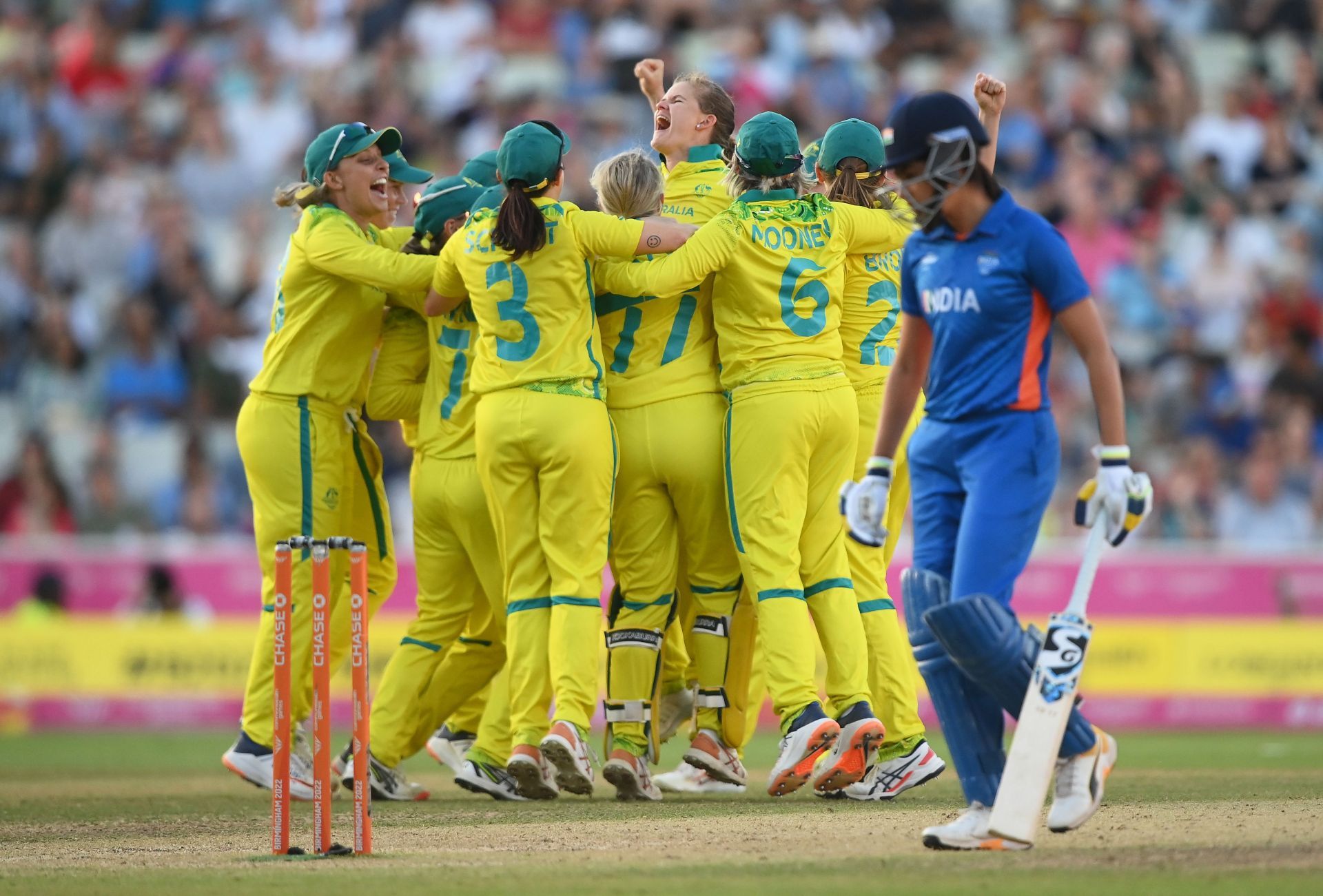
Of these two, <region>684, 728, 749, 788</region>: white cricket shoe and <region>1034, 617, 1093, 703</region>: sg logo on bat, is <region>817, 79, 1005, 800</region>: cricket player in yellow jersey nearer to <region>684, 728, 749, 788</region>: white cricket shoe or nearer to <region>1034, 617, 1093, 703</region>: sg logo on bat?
<region>684, 728, 749, 788</region>: white cricket shoe

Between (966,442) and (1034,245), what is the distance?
0.68 metres

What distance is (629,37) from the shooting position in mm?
18828

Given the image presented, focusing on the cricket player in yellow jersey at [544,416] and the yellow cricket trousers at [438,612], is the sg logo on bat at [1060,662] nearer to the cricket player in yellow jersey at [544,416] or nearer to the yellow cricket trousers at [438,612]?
the cricket player in yellow jersey at [544,416]

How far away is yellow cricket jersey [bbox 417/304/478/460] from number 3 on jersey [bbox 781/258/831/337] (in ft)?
4.66

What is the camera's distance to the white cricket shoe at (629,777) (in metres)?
8.09

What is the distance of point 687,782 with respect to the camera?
8719 mm

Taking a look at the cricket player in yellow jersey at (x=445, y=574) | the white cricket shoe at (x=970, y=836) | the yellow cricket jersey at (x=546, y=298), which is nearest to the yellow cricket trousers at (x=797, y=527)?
the yellow cricket jersey at (x=546, y=298)

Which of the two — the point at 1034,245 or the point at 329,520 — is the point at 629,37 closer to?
the point at 329,520

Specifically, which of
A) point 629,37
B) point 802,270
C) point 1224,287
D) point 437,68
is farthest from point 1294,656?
point 437,68

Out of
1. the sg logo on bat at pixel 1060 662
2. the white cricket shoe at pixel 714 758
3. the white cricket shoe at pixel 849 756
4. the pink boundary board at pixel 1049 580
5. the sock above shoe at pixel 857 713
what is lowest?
the pink boundary board at pixel 1049 580

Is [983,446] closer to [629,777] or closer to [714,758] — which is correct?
[629,777]

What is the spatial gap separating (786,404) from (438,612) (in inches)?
75.7

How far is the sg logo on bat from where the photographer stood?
5918 mm

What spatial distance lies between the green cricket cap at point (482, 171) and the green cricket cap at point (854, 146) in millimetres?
1570
